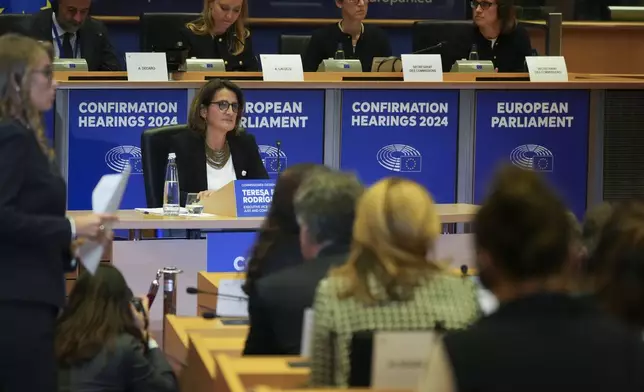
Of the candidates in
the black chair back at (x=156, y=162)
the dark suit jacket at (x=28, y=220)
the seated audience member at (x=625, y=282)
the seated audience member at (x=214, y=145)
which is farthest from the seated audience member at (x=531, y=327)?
the black chair back at (x=156, y=162)

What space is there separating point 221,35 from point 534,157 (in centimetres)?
218

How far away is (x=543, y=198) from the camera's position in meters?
1.96

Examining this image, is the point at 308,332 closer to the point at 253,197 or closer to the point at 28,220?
the point at 28,220

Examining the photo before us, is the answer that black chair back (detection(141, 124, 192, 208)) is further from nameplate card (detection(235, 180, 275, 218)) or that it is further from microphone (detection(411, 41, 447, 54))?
microphone (detection(411, 41, 447, 54))

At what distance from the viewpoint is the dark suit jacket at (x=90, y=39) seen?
7855mm

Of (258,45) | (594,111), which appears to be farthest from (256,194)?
(258,45)

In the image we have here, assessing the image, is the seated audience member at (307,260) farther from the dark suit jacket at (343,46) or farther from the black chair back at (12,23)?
the black chair back at (12,23)

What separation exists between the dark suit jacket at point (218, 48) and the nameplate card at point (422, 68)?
1.10 m

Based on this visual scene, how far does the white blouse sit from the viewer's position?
607 cm

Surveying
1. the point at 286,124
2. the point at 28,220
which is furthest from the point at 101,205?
the point at 286,124

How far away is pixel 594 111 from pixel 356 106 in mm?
1557

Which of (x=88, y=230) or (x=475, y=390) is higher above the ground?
(x=88, y=230)

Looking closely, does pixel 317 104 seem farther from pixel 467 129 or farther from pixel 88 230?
pixel 88 230

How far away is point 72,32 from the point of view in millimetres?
7891
